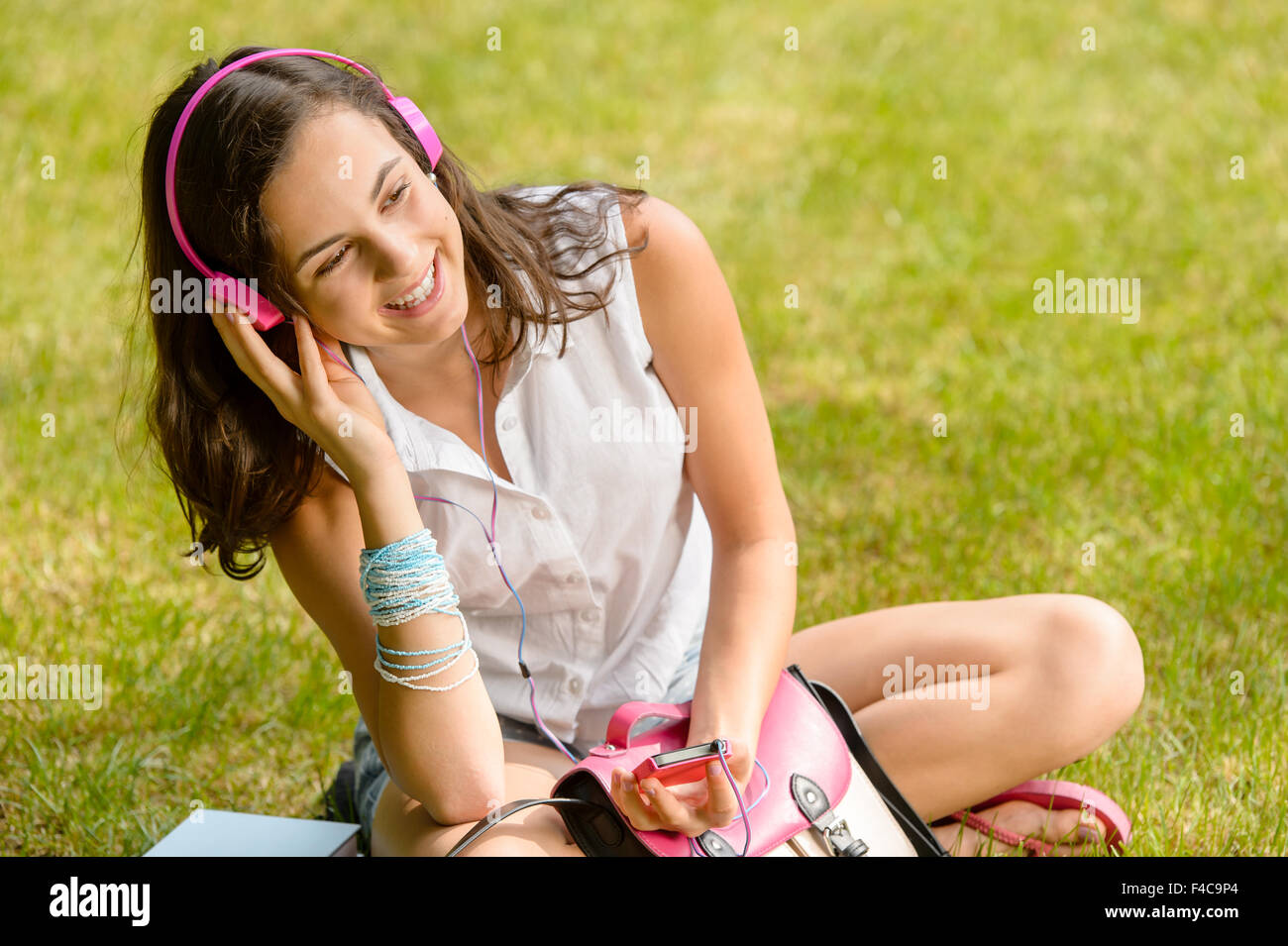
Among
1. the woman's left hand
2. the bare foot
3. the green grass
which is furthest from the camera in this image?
the green grass

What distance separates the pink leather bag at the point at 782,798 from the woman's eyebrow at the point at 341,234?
33.2 inches

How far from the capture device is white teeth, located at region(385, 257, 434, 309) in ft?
6.62

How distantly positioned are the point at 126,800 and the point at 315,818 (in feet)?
1.27

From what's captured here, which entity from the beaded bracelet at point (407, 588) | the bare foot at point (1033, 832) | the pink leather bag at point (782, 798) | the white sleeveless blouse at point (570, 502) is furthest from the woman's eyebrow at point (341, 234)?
the bare foot at point (1033, 832)

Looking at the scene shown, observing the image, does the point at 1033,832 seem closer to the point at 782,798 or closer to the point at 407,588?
the point at 782,798

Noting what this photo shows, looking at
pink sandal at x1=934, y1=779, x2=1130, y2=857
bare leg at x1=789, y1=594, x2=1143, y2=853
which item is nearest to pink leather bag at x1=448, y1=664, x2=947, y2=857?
bare leg at x1=789, y1=594, x2=1143, y2=853

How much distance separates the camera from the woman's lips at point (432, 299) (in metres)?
2.03

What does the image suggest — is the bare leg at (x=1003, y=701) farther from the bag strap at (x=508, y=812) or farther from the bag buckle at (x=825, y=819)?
the bag strap at (x=508, y=812)

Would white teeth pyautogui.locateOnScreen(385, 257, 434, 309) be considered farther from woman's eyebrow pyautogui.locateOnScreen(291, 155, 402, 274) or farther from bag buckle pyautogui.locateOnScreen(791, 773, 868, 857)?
bag buckle pyautogui.locateOnScreen(791, 773, 868, 857)

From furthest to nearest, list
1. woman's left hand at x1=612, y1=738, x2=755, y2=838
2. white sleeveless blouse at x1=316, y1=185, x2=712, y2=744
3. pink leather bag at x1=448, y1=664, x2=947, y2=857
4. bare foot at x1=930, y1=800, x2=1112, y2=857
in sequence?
bare foot at x1=930, y1=800, x2=1112, y2=857 → white sleeveless blouse at x1=316, y1=185, x2=712, y2=744 → pink leather bag at x1=448, y1=664, x2=947, y2=857 → woman's left hand at x1=612, y1=738, x2=755, y2=838

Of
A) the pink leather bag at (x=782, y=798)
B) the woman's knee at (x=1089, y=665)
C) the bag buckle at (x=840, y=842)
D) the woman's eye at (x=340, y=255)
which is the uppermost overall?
the woman's eye at (x=340, y=255)

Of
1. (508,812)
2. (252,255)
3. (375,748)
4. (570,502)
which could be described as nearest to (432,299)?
(252,255)

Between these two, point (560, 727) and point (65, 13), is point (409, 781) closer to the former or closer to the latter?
point (560, 727)
